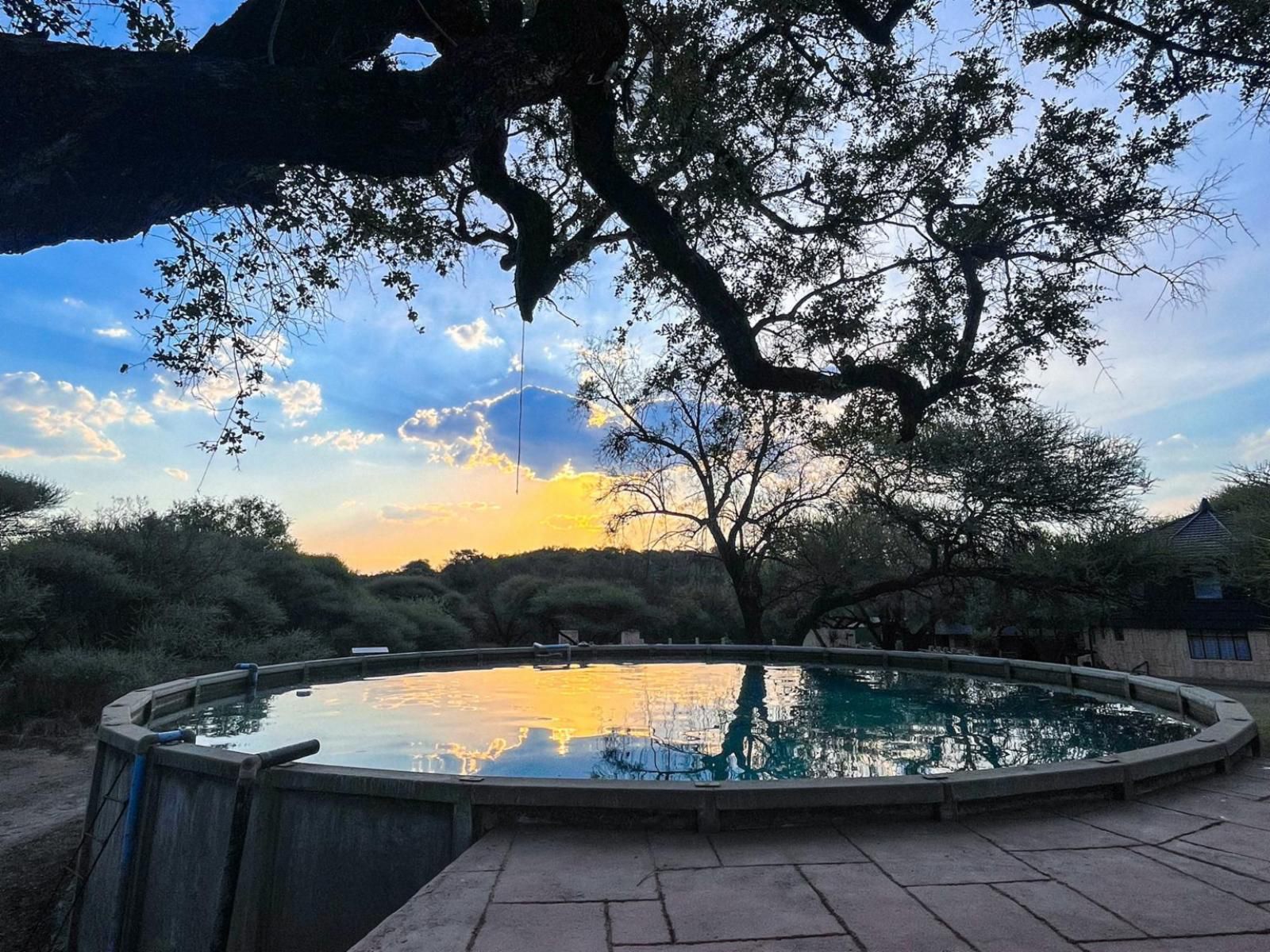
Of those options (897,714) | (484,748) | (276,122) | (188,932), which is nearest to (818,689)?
(897,714)

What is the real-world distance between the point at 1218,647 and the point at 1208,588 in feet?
5.21

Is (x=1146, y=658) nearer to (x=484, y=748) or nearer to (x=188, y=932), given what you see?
(x=484, y=748)

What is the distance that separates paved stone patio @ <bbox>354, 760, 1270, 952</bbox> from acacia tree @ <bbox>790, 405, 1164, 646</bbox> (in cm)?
1143

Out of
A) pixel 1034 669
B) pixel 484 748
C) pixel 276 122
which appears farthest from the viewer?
pixel 1034 669

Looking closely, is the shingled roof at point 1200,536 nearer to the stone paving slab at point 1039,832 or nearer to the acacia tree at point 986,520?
the acacia tree at point 986,520

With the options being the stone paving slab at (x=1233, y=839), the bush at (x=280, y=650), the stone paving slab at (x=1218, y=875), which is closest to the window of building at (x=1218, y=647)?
the stone paving slab at (x=1233, y=839)

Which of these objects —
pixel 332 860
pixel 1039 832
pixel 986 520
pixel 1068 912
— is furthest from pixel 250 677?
pixel 986 520

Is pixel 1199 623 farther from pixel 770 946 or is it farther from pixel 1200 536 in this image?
pixel 770 946

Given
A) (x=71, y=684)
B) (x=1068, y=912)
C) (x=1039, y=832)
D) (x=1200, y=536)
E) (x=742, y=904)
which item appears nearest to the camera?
(x=1068, y=912)

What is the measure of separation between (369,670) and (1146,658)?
2116 centimetres

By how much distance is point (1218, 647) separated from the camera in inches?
766

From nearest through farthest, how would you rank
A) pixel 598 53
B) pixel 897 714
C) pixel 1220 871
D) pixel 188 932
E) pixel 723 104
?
pixel 1220 871 → pixel 188 932 → pixel 598 53 → pixel 723 104 → pixel 897 714

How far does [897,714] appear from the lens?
895 cm

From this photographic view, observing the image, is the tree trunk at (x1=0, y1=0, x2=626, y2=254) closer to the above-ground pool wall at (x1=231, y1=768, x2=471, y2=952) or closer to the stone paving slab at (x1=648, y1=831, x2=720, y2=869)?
the above-ground pool wall at (x1=231, y1=768, x2=471, y2=952)
